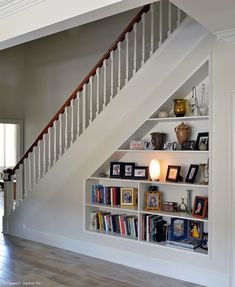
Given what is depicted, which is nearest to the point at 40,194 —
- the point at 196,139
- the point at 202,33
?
the point at 196,139

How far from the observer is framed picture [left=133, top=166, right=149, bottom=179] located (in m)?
4.28

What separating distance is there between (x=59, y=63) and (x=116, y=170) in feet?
11.2

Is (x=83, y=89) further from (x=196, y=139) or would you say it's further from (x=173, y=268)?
(x=173, y=268)

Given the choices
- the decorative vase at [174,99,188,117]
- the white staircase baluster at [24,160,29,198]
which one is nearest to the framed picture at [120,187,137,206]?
the decorative vase at [174,99,188,117]

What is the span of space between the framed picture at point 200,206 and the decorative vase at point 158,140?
0.74m

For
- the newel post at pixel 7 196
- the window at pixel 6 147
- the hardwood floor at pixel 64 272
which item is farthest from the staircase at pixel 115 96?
the window at pixel 6 147

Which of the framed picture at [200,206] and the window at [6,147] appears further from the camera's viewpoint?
the window at [6,147]

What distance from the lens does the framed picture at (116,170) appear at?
14.7 feet

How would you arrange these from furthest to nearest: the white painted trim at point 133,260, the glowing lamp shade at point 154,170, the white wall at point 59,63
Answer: the white wall at point 59,63 < the glowing lamp shade at point 154,170 < the white painted trim at point 133,260

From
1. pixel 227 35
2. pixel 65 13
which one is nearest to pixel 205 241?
pixel 227 35

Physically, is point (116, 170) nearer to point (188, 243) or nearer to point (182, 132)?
point (182, 132)

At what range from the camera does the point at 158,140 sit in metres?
4.11

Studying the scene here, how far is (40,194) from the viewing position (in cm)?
525

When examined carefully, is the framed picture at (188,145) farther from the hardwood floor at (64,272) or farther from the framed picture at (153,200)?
the hardwood floor at (64,272)
